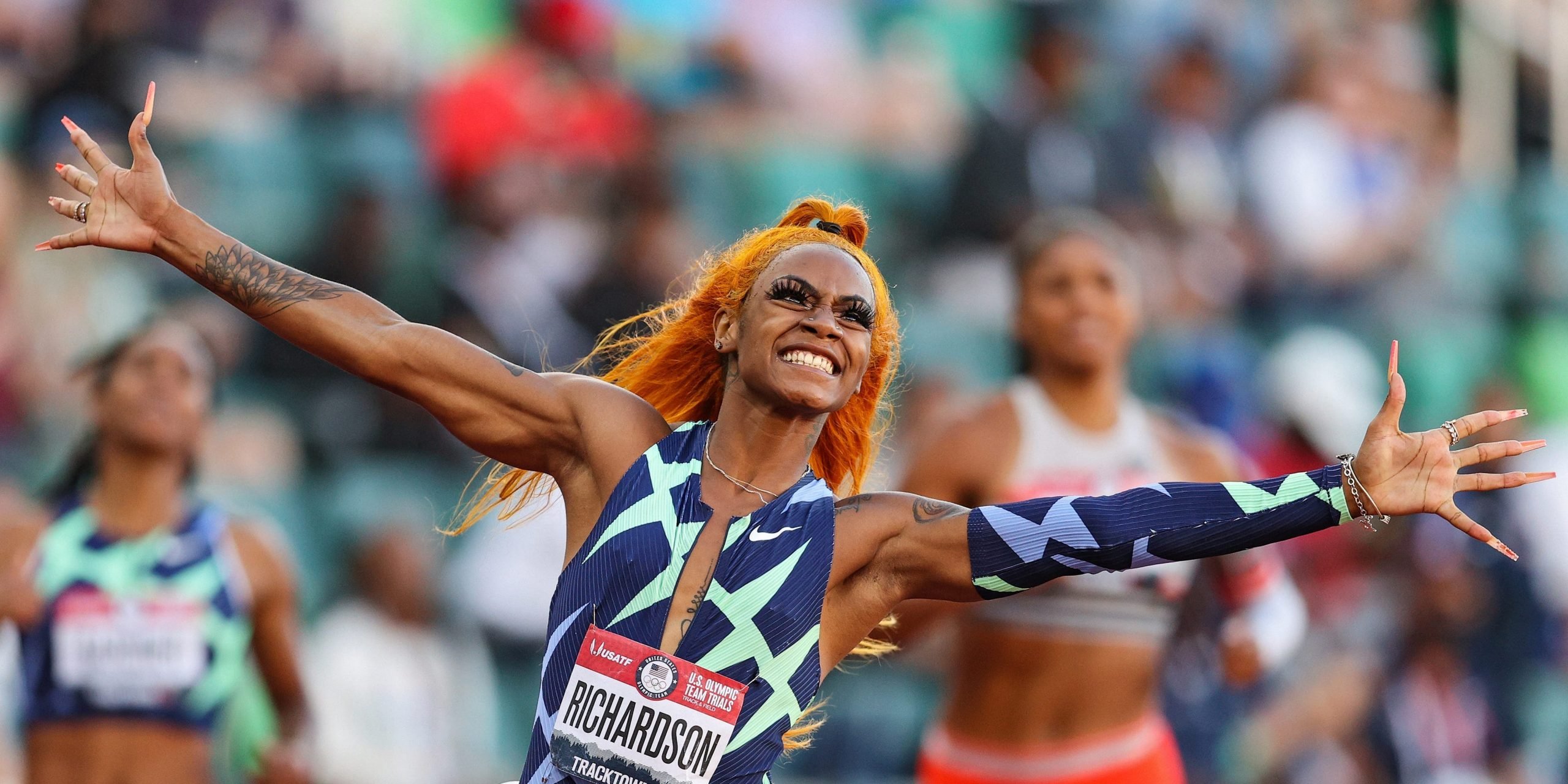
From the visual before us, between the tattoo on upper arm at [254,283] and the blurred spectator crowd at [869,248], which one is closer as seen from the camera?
the tattoo on upper arm at [254,283]

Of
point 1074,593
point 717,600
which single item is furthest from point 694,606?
point 1074,593

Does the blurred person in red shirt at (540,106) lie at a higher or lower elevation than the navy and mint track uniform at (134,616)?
higher

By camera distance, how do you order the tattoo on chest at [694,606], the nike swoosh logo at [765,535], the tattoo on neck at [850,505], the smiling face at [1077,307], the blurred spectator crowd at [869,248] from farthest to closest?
1. the blurred spectator crowd at [869,248]
2. the smiling face at [1077,307]
3. the tattoo on neck at [850,505]
4. the nike swoosh logo at [765,535]
5. the tattoo on chest at [694,606]

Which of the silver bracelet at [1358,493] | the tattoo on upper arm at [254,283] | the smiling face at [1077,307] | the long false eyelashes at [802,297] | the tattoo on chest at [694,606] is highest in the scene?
the smiling face at [1077,307]

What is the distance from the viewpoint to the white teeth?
3.95 metres

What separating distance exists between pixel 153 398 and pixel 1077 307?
3317mm

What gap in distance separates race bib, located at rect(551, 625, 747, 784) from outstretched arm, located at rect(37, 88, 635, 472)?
0.54 m

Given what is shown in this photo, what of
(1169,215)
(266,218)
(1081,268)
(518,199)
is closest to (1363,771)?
(1169,215)

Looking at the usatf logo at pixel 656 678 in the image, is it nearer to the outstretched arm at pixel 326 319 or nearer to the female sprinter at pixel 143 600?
the outstretched arm at pixel 326 319

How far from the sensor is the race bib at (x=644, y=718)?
3.69 meters

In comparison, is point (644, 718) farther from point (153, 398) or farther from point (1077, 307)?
point (153, 398)

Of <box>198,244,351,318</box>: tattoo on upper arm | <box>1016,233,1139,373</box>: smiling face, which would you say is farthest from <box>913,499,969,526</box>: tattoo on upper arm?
<box>1016,233,1139,373</box>: smiling face

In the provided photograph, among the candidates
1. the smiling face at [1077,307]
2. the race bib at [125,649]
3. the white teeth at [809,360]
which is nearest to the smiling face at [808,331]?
the white teeth at [809,360]

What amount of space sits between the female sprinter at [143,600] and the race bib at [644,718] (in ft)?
9.80
